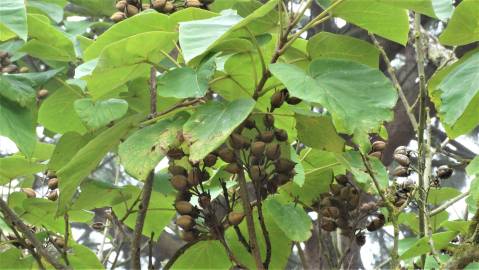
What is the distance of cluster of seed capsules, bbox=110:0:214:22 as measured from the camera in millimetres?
1165

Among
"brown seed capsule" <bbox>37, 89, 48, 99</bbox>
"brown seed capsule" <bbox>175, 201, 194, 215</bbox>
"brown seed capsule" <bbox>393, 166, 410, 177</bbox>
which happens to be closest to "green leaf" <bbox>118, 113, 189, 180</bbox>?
"brown seed capsule" <bbox>175, 201, 194, 215</bbox>

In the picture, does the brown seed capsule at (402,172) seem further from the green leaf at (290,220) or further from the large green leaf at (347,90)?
the large green leaf at (347,90)

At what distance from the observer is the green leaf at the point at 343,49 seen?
106 centimetres

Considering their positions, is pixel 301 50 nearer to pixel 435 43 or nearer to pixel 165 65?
pixel 165 65

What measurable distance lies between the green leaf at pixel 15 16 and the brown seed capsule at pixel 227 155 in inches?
12.2

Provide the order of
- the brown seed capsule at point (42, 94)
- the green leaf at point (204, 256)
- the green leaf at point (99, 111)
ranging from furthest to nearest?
the brown seed capsule at point (42, 94) → the green leaf at point (204, 256) → the green leaf at point (99, 111)

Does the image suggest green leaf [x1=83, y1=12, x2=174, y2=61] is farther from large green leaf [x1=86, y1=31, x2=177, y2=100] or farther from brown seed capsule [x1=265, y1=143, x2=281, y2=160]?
brown seed capsule [x1=265, y1=143, x2=281, y2=160]

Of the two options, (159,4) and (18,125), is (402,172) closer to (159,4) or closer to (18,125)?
(159,4)

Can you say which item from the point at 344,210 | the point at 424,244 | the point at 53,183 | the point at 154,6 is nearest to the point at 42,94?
the point at 53,183

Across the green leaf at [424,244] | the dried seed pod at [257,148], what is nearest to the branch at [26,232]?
the dried seed pod at [257,148]

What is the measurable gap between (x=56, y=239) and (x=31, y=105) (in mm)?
256

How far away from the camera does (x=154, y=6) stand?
1.16 metres

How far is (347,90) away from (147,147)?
0.86 ft

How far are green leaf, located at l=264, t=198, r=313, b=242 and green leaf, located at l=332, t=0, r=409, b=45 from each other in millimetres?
283
